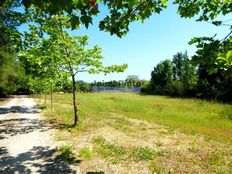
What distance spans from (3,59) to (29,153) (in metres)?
27.5

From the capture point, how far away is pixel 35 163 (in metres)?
9.89

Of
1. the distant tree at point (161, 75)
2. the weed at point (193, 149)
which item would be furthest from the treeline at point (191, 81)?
the weed at point (193, 149)

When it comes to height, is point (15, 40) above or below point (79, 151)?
above

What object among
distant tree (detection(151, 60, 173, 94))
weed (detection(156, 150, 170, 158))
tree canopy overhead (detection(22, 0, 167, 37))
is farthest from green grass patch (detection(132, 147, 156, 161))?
distant tree (detection(151, 60, 173, 94))

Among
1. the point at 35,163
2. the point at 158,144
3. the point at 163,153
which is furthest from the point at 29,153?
the point at 158,144

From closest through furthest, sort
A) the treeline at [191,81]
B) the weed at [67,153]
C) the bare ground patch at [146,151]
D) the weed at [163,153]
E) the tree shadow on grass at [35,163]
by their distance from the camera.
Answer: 1. the tree shadow on grass at [35,163]
2. the bare ground patch at [146,151]
3. the weed at [67,153]
4. the weed at [163,153]
5. the treeline at [191,81]

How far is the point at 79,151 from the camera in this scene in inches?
451

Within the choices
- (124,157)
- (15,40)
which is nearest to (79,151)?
(124,157)

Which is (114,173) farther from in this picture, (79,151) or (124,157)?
(79,151)

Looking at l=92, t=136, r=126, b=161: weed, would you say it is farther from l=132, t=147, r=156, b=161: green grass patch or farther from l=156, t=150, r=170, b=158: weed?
l=156, t=150, r=170, b=158: weed

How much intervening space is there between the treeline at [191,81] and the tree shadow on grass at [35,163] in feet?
18.3

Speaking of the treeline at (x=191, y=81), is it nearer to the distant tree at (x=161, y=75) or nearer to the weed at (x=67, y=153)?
the distant tree at (x=161, y=75)

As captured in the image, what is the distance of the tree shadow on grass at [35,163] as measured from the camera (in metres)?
9.16

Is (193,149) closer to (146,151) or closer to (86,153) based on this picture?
(146,151)
